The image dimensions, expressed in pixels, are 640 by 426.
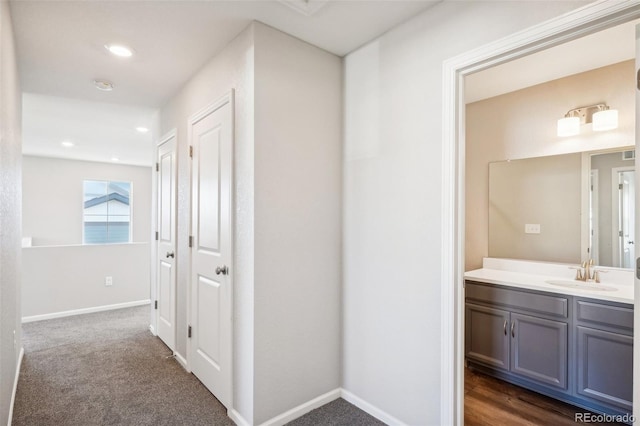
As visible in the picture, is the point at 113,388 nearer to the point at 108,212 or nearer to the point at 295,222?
the point at 295,222

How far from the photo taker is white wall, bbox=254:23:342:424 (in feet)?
6.41

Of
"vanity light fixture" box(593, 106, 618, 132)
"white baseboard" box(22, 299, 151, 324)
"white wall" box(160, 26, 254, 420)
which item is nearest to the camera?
"white wall" box(160, 26, 254, 420)

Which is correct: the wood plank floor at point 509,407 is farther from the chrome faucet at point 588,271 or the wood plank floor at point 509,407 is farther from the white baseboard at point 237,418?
the white baseboard at point 237,418

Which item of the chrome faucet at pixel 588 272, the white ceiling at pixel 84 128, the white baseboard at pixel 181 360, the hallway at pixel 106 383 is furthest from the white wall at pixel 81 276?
the chrome faucet at pixel 588 272

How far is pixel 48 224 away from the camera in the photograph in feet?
20.6

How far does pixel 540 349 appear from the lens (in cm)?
233

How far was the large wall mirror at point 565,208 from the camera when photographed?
2.44m

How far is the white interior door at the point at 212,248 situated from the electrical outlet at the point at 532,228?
8.38ft

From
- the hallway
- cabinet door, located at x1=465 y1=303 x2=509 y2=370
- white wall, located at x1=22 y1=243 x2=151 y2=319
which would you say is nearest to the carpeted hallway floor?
the hallway

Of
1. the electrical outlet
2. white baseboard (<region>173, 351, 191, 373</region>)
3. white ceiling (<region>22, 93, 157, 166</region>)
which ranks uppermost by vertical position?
white ceiling (<region>22, 93, 157, 166</region>)

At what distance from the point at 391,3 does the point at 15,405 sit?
11.5ft

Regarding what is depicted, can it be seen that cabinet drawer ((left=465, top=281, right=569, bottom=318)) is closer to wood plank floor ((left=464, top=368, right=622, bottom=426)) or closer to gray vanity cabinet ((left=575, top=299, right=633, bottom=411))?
gray vanity cabinet ((left=575, top=299, right=633, bottom=411))

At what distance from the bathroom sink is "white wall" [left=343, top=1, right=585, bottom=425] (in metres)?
1.36

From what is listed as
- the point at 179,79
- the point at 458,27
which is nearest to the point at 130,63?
the point at 179,79
